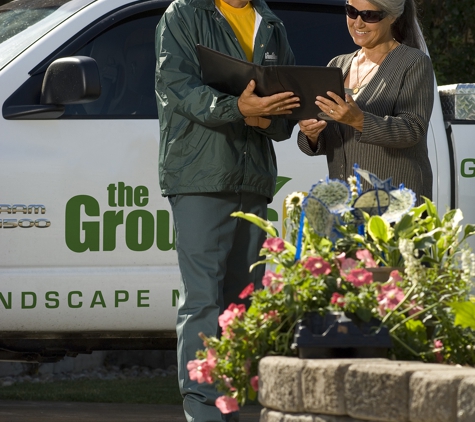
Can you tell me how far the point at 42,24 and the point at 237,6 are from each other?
130 cm

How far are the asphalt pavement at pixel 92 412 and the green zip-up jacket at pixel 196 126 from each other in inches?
63.8

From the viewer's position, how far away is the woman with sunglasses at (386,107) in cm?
356

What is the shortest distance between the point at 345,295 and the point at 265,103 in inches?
42.8

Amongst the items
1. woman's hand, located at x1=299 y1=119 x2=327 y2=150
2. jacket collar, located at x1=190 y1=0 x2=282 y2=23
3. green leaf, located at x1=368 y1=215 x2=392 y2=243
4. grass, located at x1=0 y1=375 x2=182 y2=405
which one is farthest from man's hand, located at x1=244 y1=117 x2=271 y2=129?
grass, located at x1=0 y1=375 x2=182 y2=405

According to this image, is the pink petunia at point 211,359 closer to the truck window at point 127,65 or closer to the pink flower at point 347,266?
the pink flower at point 347,266

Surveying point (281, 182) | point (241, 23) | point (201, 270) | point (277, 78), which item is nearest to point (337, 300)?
point (277, 78)

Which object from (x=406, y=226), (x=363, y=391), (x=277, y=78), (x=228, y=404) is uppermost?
(x=277, y=78)

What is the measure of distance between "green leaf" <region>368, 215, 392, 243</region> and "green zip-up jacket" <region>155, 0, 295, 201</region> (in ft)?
3.29

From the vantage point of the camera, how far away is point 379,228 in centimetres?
285

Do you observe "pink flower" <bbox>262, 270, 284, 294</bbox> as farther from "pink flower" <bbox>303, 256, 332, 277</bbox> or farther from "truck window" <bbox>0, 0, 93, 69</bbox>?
"truck window" <bbox>0, 0, 93, 69</bbox>

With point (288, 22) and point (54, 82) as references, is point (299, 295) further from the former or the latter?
point (288, 22)

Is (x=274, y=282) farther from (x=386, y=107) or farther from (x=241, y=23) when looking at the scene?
(x=241, y=23)

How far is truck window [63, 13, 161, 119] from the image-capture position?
484 cm

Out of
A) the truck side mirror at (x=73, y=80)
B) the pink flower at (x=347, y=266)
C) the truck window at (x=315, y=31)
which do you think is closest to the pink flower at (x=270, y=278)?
the pink flower at (x=347, y=266)
